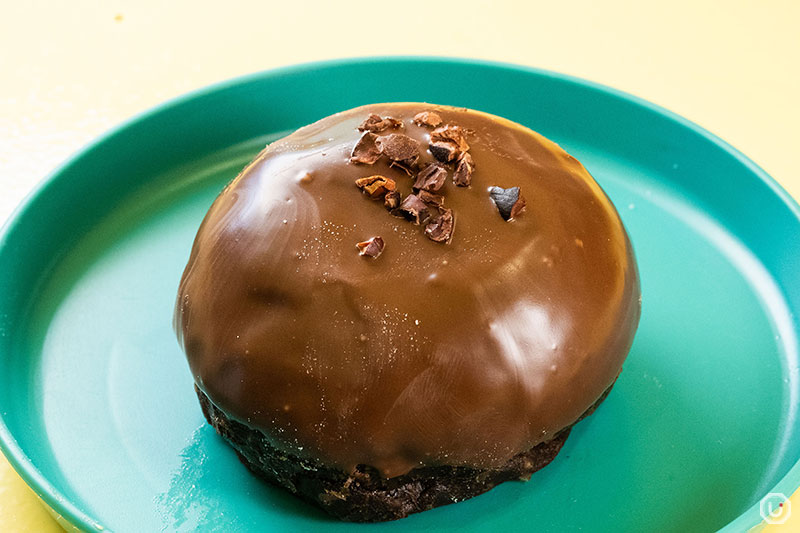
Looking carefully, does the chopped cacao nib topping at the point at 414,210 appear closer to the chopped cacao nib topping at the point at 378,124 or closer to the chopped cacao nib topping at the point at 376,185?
the chopped cacao nib topping at the point at 376,185

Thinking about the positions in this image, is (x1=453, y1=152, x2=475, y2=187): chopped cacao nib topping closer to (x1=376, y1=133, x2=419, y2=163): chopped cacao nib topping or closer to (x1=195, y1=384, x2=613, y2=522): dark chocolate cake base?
(x1=376, y1=133, x2=419, y2=163): chopped cacao nib topping

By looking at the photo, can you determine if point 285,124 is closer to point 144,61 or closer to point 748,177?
point 144,61

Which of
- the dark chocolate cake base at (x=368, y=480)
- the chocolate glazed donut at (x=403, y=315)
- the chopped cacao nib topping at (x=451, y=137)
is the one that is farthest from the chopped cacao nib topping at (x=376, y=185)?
the dark chocolate cake base at (x=368, y=480)

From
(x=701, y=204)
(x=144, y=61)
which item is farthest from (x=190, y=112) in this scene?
(x=701, y=204)

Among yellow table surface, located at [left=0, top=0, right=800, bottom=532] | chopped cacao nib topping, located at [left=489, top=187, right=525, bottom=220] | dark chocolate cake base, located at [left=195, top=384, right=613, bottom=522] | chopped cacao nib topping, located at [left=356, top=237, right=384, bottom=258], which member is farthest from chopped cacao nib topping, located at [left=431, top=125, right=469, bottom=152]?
yellow table surface, located at [left=0, top=0, right=800, bottom=532]

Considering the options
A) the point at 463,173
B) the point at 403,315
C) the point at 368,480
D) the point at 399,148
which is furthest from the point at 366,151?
the point at 368,480

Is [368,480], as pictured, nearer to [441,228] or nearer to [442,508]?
[442,508]
